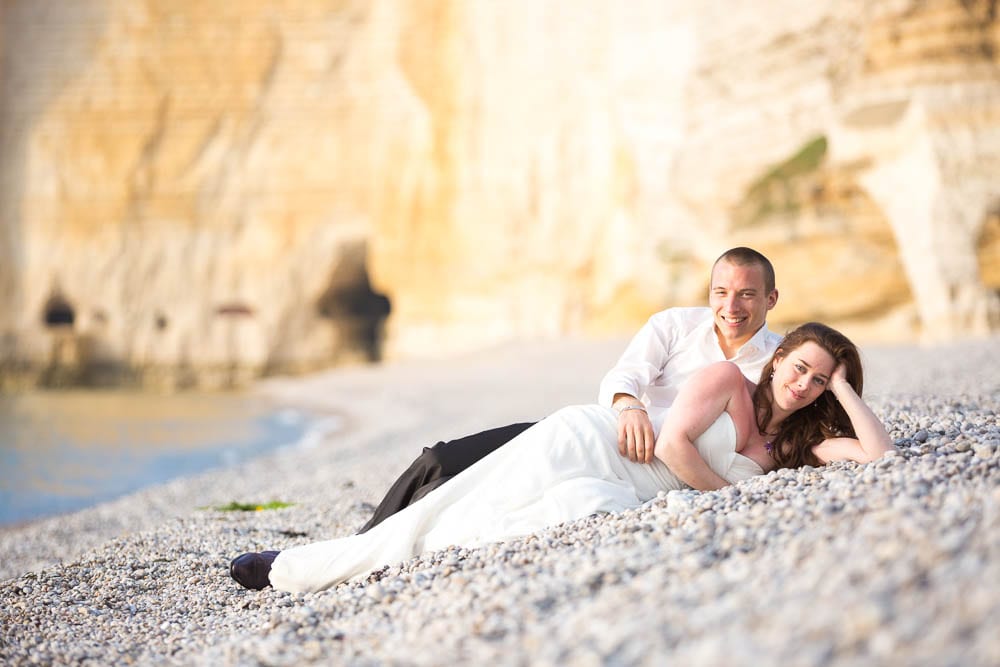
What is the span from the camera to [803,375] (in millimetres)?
3418

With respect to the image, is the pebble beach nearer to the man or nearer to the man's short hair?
the man

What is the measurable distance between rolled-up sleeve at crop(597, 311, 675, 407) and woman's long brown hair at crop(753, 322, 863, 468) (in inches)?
17.5

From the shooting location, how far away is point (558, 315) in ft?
74.6

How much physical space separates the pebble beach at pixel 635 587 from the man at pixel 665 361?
0.36 m

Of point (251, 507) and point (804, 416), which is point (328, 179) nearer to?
point (251, 507)

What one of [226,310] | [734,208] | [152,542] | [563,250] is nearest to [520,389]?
[734,208]

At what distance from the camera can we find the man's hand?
11.3 feet

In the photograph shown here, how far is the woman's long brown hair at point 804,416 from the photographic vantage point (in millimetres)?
3502

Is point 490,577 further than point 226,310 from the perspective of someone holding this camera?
No

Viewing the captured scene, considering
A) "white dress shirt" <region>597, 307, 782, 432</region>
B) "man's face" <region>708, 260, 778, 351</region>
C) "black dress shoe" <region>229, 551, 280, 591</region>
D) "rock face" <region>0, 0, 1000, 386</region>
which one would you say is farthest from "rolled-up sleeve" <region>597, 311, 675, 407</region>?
"rock face" <region>0, 0, 1000, 386</region>

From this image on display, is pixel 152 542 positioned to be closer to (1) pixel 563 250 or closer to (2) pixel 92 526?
(2) pixel 92 526

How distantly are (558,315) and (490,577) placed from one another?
20036 mm

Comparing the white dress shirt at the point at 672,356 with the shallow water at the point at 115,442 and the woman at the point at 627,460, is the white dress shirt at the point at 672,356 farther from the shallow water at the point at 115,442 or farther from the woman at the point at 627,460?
the shallow water at the point at 115,442

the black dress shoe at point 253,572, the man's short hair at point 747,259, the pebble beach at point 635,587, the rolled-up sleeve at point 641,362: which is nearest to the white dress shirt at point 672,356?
the rolled-up sleeve at point 641,362
